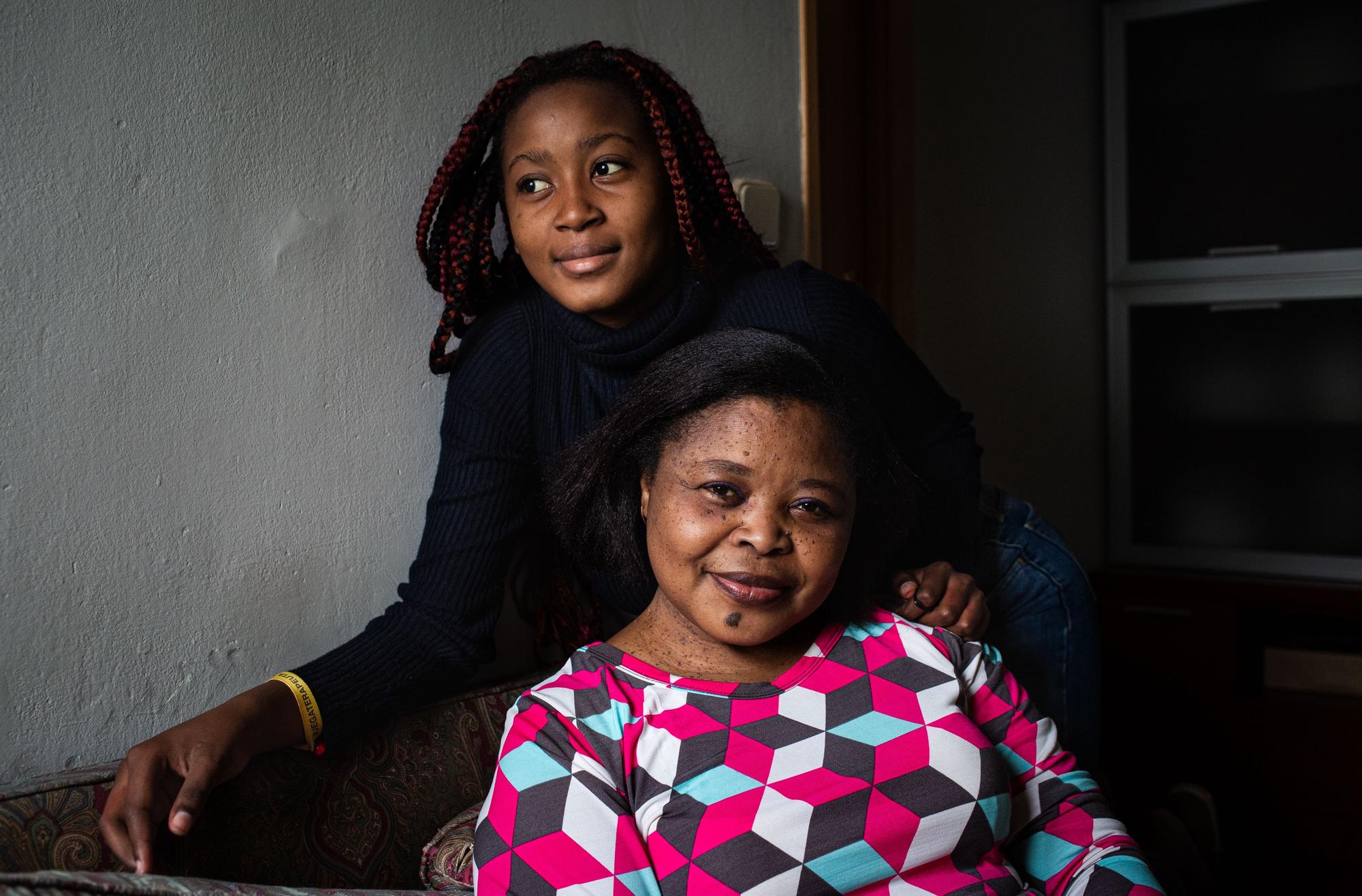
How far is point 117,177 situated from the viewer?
3.33 ft

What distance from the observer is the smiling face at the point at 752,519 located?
0.99 m

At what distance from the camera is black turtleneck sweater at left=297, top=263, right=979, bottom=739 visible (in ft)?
4.05

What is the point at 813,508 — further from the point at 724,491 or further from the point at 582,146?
the point at 582,146

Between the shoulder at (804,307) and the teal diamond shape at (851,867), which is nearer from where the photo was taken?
the teal diamond shape at (851,867)

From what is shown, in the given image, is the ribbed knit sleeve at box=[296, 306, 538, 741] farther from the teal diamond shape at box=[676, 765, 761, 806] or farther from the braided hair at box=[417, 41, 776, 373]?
the teal diamond shape at box=[676, 765, 761, 806]

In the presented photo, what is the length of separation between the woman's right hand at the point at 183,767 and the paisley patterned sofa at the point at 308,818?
0.02 m

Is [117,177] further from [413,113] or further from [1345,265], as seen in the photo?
[1345,265]

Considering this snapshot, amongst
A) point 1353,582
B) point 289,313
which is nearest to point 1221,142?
point 1353,582

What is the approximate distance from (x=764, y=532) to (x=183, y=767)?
56cm

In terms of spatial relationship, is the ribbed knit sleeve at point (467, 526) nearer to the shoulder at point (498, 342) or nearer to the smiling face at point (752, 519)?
the shoulder at point (498, 342)

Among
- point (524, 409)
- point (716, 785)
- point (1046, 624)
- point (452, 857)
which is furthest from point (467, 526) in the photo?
point (1046, 624)

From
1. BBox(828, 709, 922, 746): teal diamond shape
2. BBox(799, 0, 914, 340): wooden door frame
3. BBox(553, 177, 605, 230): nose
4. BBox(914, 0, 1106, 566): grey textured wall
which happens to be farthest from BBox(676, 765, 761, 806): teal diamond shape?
BBox(914, 0, 1106, 566): grey textured wall

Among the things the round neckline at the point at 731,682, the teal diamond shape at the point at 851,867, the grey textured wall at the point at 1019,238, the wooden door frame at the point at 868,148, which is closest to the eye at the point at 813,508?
the round neckline at the point at 731,682

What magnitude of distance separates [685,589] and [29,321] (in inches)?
25.6
